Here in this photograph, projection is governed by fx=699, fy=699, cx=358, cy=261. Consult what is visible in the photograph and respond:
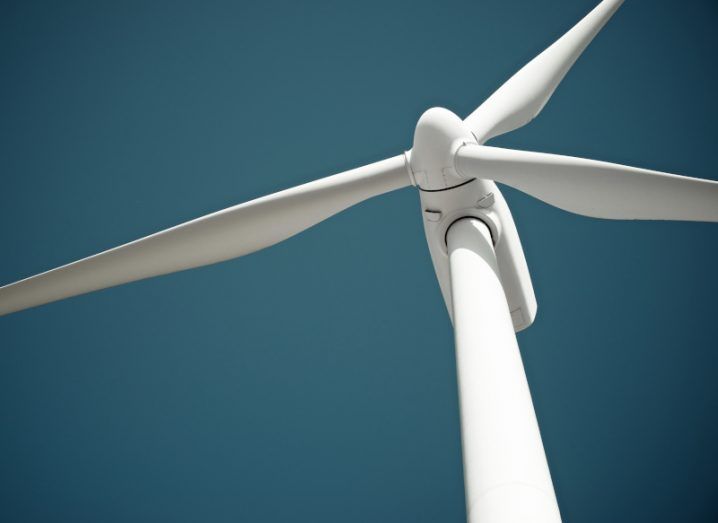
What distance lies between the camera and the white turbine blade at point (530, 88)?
6.75 metres

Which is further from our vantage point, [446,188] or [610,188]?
[446,188]

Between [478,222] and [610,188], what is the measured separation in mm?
1489

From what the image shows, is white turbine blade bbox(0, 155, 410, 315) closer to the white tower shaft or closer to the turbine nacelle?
the turbine nacelle

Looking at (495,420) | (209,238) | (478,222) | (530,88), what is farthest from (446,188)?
(495,420)

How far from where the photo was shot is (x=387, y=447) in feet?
47.5

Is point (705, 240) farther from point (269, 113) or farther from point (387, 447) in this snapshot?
point (269, 113)

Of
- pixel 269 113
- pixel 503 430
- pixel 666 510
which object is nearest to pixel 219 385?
pixel 269 113

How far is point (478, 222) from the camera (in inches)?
241

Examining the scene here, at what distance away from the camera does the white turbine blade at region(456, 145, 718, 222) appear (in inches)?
184

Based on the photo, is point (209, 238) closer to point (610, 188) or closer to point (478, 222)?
point (478, 222)

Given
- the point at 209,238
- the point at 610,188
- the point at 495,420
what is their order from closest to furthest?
the point at 495,420 < the point at 610,188 < the point at 209,238

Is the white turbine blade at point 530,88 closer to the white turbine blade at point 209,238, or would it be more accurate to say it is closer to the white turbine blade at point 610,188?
the white turbine blade at point 209,238

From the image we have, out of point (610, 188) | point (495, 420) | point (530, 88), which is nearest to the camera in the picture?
point (495, 420)

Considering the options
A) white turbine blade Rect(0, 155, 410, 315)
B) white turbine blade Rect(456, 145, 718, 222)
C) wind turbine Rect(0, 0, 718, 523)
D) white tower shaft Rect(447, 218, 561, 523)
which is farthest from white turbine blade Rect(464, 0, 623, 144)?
white tower shaft Rect(447, 218, 561, 523)
